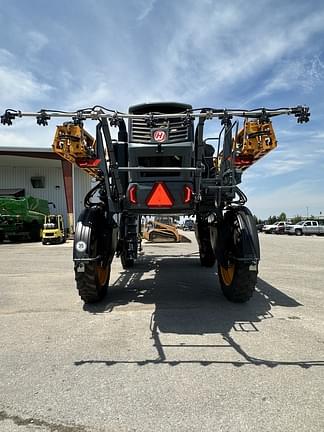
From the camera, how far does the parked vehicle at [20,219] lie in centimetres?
2497

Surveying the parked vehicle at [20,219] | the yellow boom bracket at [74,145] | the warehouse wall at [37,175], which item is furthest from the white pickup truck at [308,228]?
the yellow boom bracket at [74,145]

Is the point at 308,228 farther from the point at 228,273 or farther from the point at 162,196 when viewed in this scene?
the point at 162,196

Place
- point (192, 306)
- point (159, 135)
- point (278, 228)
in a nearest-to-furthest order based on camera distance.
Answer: point (159, 135) → point (192, 306) → point (278, 228)

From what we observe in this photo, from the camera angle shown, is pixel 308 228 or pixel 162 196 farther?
pixel 308 228

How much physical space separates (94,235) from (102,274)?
88 centimetres

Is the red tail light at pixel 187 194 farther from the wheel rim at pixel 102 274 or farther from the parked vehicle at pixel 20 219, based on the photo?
the parked vehicle at pixel 20 219

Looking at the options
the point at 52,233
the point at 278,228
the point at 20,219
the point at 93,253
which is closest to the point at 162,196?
the point at 93,253

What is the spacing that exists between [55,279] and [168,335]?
5.15 m

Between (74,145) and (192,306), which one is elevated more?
(74,145)

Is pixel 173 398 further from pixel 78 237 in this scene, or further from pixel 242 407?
pixel 78 237

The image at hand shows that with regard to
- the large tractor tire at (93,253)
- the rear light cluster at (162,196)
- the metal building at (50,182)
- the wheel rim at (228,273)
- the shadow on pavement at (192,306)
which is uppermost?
the metal building at (50,182)

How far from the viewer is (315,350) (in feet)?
13.6

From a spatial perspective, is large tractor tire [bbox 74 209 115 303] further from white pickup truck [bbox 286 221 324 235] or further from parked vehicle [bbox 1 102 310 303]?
white pickup truck [bbox 286 221 324 235]

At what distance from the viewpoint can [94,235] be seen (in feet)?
20.2
